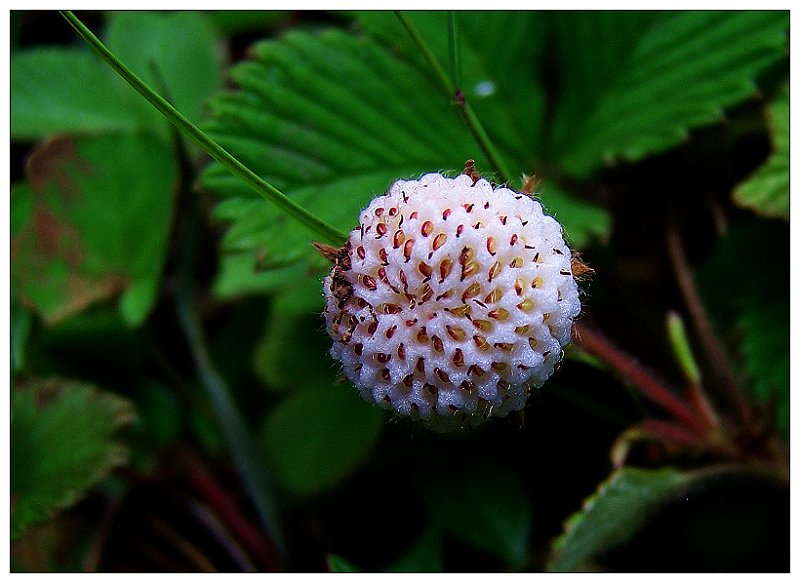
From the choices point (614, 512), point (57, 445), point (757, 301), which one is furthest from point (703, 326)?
point (57, 445)

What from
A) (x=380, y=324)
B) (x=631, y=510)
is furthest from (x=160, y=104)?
(x=631, y=510)

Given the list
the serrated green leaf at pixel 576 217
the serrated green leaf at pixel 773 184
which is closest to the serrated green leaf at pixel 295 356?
the serrated green leaf at pixel 576 217

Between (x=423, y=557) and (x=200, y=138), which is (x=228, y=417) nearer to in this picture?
(x=423, y=557)

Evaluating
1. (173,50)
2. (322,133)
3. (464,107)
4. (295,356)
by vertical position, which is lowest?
(295,356)

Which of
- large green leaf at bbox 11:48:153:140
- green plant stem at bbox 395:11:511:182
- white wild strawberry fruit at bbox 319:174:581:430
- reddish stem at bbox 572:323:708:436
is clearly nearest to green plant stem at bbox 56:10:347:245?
white wild strawberry fruit at bbox 319:174:581:430

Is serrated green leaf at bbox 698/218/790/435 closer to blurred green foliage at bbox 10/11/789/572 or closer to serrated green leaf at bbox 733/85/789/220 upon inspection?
blurred green foliage at bbox 10/11/789/572

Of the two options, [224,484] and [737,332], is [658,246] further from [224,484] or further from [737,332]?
[224,484]
